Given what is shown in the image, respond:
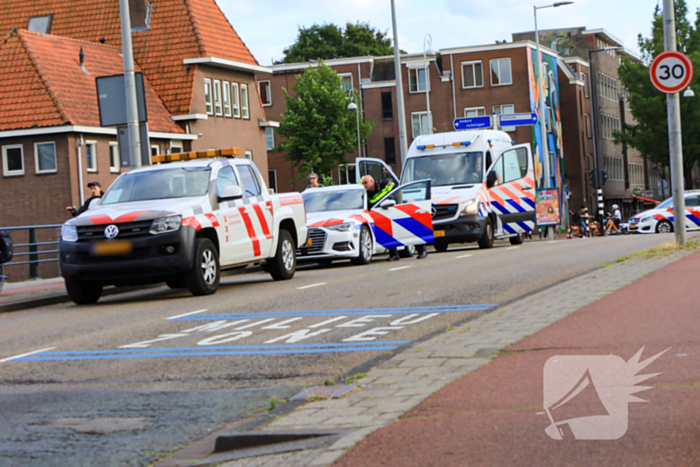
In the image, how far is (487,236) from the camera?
26.0 meters

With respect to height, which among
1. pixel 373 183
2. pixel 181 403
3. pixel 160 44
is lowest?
pixel 181 403

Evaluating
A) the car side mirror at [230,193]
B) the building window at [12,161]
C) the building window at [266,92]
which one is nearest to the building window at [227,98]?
the building window at [12,161]

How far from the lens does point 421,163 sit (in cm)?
2714

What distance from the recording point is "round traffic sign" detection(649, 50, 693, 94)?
16719 millimetres

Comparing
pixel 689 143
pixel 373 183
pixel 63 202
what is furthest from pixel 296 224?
pixel 689 143

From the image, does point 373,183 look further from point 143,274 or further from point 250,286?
point 143,274

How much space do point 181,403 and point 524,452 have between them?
2719 millimetres

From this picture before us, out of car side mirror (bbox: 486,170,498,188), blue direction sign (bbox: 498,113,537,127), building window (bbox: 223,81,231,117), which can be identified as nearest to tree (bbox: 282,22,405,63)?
building window (bbox: 223,81,231,117)

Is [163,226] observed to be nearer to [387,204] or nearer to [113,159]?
[387,204]

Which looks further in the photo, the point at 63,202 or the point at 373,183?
the point at 63,202

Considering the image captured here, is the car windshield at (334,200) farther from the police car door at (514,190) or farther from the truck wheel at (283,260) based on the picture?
the police car door at (514,190)

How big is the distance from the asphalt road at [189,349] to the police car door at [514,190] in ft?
35.7

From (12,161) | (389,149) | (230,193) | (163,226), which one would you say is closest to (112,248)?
(163,226)

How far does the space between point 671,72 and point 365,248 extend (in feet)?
23.5
